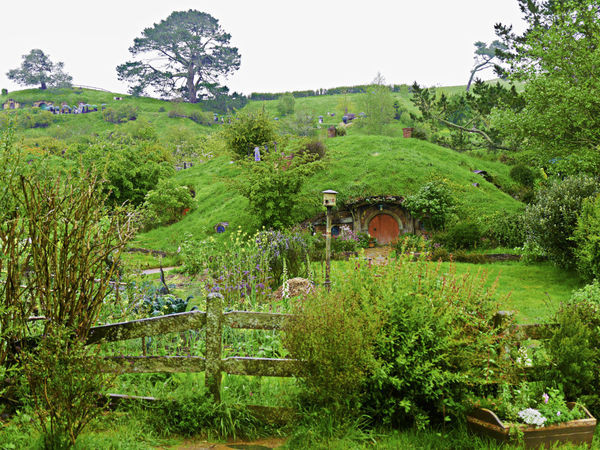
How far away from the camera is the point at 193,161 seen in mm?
47938

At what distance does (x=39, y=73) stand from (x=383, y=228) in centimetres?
9325

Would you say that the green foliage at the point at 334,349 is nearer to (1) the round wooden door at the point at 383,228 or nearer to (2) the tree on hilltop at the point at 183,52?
(1) the round wooden door at the point at 383,228

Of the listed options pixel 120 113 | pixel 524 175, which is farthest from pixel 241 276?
pixel 120 113

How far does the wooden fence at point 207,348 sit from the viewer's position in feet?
15.2

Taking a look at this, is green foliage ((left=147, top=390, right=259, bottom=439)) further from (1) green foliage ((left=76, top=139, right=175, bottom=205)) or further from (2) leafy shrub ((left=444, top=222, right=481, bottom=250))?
(1) green foliage ((left=76, top=139, right=175, bottom=205))

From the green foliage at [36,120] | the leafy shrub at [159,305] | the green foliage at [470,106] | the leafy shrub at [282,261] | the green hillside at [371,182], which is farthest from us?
the green foliage at [36,120]

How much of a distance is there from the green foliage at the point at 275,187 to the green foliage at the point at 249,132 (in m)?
5.58

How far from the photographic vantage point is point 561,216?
13719 mm

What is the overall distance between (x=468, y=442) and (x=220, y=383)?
2.68 m

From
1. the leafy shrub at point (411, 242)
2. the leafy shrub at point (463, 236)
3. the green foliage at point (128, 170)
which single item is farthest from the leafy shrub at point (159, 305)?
the green foliage at point (128, 170)

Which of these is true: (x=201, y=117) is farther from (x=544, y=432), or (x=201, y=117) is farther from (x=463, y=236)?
(x=544, y=432)

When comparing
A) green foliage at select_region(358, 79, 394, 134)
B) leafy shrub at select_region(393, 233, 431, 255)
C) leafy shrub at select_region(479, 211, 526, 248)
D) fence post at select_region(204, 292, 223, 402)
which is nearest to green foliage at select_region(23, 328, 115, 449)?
fence post at select_region(204, 292, 223, 402)

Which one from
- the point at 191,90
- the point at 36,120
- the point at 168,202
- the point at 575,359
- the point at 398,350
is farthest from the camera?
the point at 191,90

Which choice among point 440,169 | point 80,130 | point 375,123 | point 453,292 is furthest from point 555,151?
point 80,130
